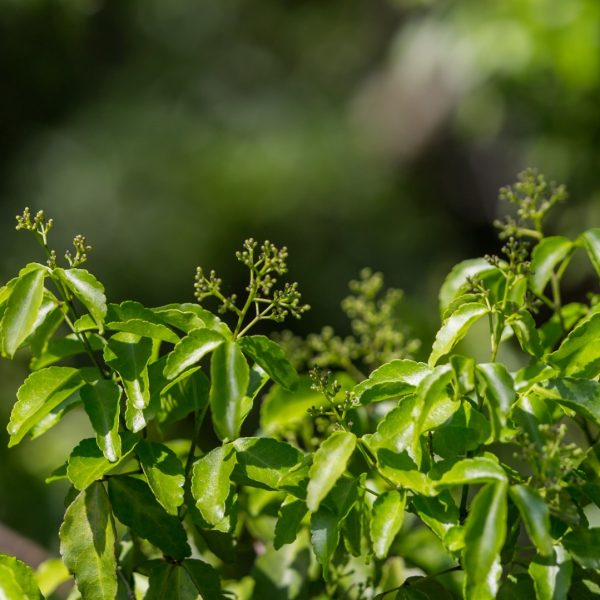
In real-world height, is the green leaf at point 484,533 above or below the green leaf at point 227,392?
below

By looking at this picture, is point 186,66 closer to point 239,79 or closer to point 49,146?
point 239,79

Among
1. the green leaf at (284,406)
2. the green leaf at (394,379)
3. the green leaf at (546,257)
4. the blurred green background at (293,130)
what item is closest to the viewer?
the green leaf at (394,379)

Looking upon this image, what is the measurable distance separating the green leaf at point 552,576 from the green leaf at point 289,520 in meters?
0.15

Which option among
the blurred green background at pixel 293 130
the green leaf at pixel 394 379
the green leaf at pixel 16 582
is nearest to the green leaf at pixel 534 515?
the green leaf at pixel 394 379

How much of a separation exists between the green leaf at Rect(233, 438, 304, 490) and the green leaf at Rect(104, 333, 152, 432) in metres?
0.07

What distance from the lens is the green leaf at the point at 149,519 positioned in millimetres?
650

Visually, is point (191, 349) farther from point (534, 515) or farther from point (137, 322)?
point (534, 515)

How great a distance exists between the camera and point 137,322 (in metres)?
0.62

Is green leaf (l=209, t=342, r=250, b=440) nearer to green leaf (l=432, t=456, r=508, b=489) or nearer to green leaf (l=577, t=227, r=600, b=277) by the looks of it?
green leaf (l=432, t=456, r=508, b=489)

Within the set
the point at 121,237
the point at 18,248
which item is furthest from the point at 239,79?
the point at 18,248

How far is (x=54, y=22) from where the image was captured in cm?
532

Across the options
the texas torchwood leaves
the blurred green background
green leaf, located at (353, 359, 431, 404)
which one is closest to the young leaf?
the texas torchwood leaves

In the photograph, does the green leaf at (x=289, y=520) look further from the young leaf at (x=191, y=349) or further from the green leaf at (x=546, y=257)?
the green leaf at (x=546, y=257)

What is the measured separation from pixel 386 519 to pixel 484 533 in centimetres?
9
